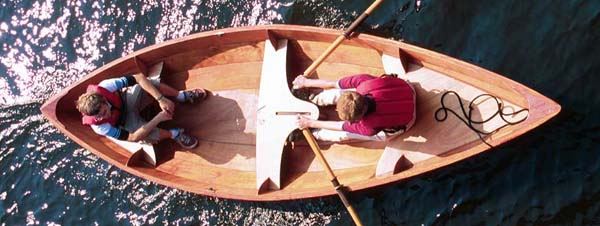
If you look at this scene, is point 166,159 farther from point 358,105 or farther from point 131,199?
point 358,105

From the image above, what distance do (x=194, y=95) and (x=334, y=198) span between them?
7.77 ft

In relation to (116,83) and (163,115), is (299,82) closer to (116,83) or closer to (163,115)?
(163,115)

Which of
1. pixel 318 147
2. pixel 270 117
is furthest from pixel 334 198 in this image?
pixel 270 117

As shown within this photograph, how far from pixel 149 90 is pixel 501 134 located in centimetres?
435

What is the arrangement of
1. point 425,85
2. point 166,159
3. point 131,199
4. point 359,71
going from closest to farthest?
point 425,85, point 359,71, point 166,159, point 131,199

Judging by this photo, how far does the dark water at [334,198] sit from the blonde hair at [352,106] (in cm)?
198

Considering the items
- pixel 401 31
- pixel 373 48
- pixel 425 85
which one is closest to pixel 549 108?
pixel 425 85

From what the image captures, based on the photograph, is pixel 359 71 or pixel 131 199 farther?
pixel 131 199

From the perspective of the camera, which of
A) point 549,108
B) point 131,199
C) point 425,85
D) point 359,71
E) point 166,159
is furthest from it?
point 131,199

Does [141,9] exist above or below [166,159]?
above

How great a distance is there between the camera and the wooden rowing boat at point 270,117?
27.6ft

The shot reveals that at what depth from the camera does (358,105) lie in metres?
7.56

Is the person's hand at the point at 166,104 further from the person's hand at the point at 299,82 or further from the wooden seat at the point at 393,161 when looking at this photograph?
the wooden seat at the point at 393,161

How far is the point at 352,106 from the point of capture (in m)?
7.54
